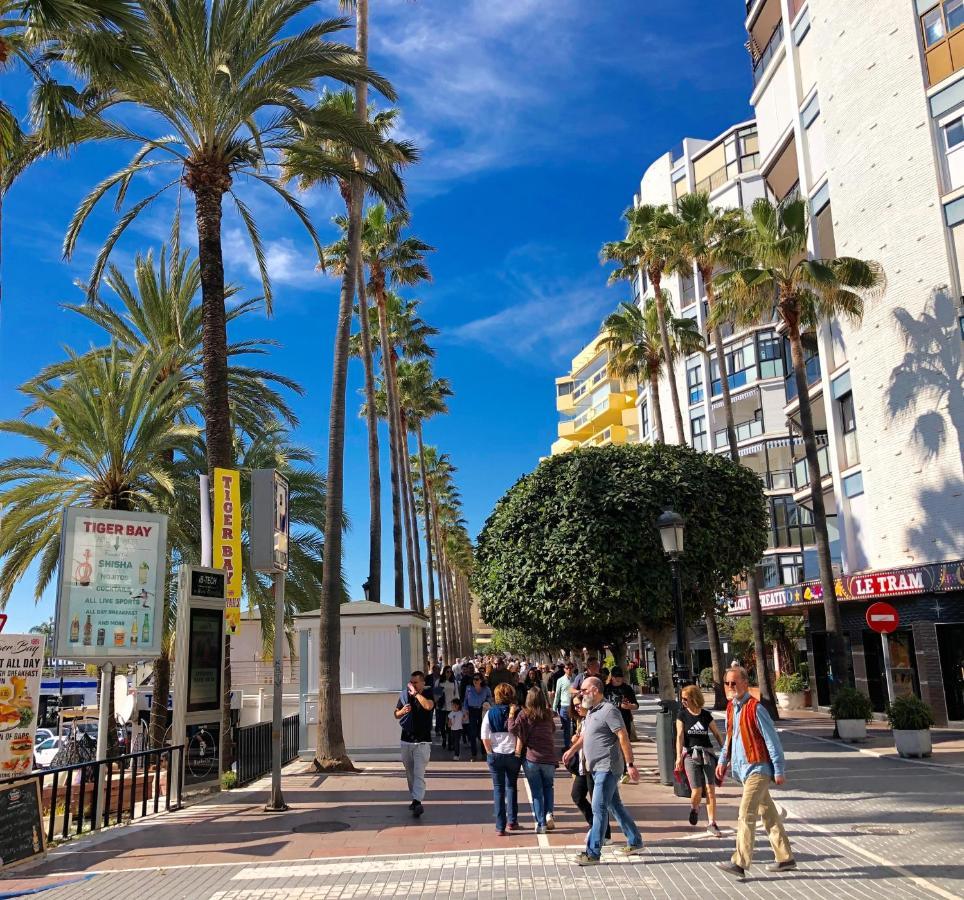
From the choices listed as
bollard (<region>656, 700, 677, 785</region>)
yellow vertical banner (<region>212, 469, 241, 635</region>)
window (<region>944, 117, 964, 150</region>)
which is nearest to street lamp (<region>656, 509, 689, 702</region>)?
bollard (<region>656, 700, 677, 785</region>)

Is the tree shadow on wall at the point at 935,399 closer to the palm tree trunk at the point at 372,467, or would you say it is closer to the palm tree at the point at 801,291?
the palm tree at the point at 801,291

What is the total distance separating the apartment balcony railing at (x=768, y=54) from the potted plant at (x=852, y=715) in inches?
876

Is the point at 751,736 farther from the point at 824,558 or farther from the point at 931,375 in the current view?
the point at 931,375

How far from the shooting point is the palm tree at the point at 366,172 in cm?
1641

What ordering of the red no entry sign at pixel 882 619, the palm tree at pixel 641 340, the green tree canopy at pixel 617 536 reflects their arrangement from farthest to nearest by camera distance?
the palm tree at pixel 641 340, the green tree canopy at pixel 617 536, the red no entry sign at pixel 882 619

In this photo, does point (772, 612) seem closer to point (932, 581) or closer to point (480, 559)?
point (932, 581)

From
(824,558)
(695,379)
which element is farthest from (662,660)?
(695,379)

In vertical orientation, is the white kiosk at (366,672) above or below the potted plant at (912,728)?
above

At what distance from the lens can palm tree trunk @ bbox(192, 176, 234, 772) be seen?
15125 mm

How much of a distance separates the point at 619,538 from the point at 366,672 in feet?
20.3

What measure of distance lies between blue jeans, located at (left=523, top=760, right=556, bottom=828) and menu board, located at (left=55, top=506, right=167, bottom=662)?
6.55 meters

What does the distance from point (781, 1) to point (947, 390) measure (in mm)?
16096

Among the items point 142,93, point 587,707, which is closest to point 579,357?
point 142,93

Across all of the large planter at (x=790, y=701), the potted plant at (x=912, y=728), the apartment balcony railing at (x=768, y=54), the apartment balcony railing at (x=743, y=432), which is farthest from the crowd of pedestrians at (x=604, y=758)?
the apartment balcony railing at (x=743, y=432)
